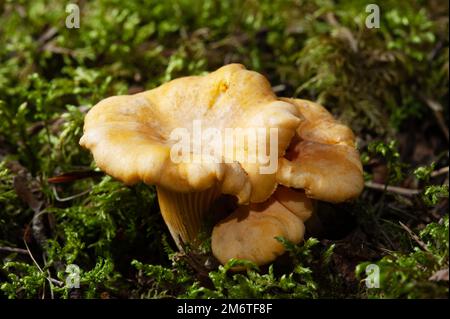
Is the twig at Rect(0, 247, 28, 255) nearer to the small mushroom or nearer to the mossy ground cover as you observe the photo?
the mossy ground cover

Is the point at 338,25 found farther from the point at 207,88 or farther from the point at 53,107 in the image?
the point at 53,107

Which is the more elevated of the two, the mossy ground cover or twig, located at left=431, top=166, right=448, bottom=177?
the mossy ground cover

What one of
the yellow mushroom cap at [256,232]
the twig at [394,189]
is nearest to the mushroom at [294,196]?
the yellow mushroom cap at [256,232]

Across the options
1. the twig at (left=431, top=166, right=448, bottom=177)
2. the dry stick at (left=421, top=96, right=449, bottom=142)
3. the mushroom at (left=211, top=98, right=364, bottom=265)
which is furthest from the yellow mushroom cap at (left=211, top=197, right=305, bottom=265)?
the dry stick at (left=421, top=96, right=449, bottom=142)

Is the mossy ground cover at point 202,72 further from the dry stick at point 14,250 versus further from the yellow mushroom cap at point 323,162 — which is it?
the yellow mushroom cap at point 323,162

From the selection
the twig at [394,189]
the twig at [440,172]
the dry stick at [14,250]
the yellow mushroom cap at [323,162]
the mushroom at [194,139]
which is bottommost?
the twig at [394,189]

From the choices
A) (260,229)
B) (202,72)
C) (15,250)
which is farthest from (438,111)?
(15,250)

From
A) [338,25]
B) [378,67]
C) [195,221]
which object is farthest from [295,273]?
[338,25]
